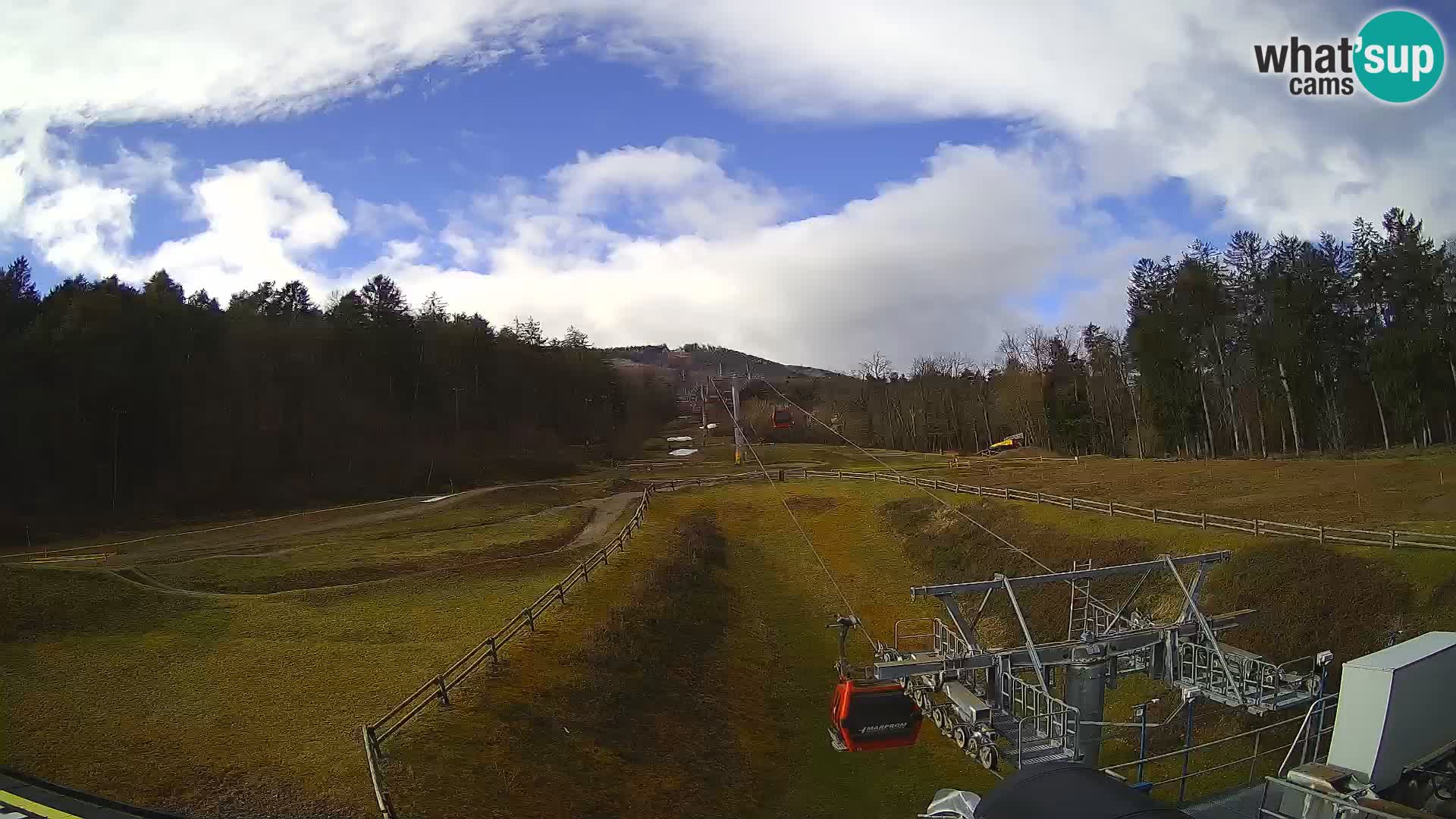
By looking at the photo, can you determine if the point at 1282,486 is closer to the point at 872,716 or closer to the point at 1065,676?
the point at 1065,676

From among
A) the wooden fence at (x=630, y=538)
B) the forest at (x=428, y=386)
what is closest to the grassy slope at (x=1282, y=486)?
the wooden fence at (x=630, y=538)

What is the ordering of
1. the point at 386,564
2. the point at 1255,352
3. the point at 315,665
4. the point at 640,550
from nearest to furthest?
1. the point at 315,665
2. the point at 386,564
3. the point at 640,550
4. the point at 1255,352

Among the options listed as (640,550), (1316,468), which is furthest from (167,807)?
(1316,468)

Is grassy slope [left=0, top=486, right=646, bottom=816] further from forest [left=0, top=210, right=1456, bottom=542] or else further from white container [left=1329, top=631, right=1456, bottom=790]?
forest [left=0, top=210, right=1456, bottom=542]

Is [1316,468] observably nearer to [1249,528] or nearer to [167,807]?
[1249,528]

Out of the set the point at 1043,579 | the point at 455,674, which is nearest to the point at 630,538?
the point at 455,674

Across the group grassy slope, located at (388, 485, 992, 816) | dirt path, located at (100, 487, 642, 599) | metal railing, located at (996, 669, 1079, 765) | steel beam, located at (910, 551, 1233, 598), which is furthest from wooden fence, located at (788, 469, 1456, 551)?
dirt path, located at (100, 487, 642, 599)
